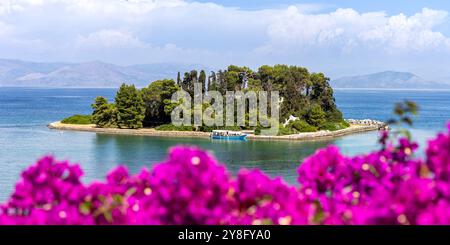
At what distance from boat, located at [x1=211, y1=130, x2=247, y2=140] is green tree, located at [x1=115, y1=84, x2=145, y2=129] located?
479cm

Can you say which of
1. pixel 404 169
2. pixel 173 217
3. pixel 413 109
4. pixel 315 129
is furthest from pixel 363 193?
pixel 315 129

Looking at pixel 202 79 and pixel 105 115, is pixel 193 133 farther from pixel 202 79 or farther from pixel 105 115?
pixel 105 115

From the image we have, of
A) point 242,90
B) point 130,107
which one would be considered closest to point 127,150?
point 130,107

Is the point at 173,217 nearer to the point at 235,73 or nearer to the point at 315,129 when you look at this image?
the point at 315,129

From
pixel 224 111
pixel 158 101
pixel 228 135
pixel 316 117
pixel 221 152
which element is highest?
pixel 158 101

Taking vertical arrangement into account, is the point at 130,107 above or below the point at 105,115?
above

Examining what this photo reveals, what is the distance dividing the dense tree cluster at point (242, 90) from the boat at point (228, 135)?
2.71 metres

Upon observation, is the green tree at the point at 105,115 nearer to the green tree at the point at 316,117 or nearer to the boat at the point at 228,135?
the boat at the point at 228,135

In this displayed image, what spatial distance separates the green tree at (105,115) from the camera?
34062 mm

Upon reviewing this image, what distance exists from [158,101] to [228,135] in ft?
17.4

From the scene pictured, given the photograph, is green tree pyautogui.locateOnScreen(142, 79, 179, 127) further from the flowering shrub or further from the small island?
the flowering shrub

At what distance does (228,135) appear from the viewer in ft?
97.8

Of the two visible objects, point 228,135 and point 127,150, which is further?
point 228,135

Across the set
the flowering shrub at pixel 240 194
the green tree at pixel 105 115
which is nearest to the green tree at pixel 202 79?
the green tree at pixel 105 115
